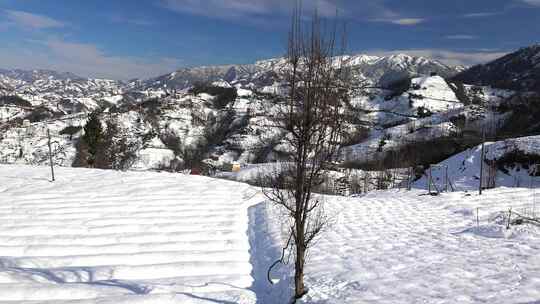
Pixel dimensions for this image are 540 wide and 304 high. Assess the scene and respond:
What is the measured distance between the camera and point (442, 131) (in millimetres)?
110688

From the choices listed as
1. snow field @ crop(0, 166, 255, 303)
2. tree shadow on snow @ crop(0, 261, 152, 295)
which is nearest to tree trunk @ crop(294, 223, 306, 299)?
snow field @ crop(0, 166, 255, 303)

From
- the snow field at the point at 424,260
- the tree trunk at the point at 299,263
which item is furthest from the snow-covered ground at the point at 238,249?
the tree trunk at the point at 299,263

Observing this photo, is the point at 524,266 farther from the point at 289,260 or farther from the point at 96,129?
the point at 96,129

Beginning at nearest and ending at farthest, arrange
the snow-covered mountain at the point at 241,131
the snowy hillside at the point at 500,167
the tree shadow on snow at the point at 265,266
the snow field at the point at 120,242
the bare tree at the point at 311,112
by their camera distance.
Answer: the bare tree at the point at 311,112 < the tree shadow on snow at the point at 265,266 < the snow field at the point at 120,242 < the snowy hillside at the point at 500,167 < the snow-covered mountain at the point at 241,131

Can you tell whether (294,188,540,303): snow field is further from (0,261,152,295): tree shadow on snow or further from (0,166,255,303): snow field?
(0,261,152,295): tree shadow on snow

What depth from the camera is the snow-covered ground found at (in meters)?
9.20

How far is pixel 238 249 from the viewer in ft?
45.3

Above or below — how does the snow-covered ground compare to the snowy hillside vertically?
below

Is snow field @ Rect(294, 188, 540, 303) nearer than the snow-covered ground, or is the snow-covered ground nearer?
snow field @ Rect(294, 188, 540, 303)

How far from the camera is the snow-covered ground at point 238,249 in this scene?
30.2 ft

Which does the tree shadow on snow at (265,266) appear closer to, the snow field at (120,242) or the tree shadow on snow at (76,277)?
the snow field at (120,242)

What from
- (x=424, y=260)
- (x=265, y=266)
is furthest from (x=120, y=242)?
(x=424, y=260)

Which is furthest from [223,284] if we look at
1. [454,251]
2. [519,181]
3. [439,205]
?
[519,181]

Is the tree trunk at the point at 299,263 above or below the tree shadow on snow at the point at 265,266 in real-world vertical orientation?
above
